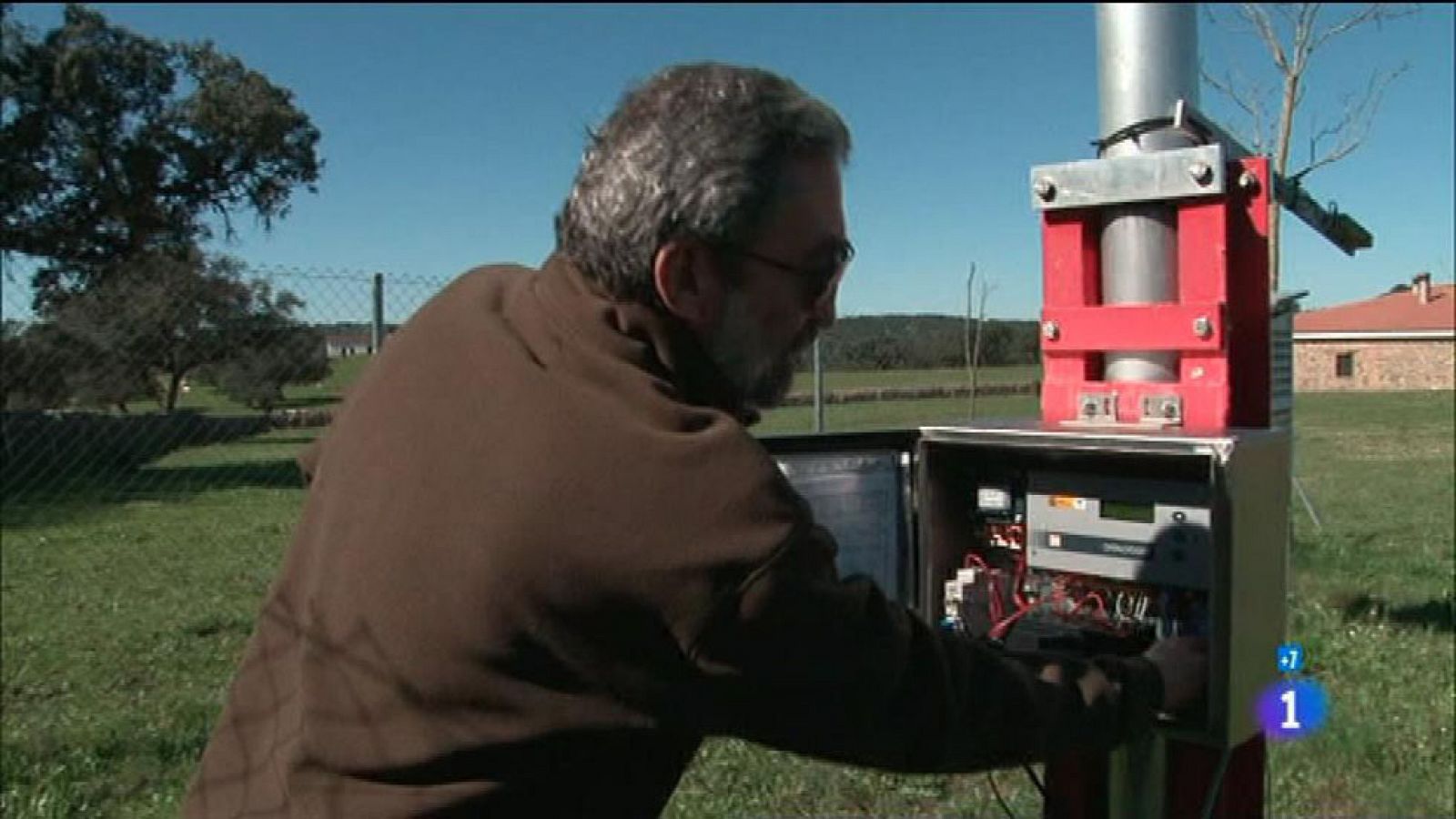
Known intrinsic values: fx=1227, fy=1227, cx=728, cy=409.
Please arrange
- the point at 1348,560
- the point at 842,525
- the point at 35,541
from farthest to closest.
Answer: the point at 35,541 → the point at 1348,560 → the point at 842,525

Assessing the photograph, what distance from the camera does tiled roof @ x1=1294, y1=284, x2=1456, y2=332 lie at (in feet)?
160

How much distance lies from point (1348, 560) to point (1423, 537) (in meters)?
2.06

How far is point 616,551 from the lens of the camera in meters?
1.31

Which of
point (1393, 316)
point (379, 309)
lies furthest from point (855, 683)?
point (1393, 316)

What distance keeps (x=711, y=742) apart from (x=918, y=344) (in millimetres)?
5081

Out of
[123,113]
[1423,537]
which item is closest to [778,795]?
[1423,537]

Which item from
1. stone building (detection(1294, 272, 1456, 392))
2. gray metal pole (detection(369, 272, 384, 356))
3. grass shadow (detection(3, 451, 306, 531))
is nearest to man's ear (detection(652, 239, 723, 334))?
gray metal pole (detection(369, 272, 384, 356))

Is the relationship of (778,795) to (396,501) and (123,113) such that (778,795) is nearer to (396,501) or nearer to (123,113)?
(396,501)

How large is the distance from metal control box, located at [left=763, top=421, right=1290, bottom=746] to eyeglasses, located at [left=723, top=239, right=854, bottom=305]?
80cm

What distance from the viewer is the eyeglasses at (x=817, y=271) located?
1.52m

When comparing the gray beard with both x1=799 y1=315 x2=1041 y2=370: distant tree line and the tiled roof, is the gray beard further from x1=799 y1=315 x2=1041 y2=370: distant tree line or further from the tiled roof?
the tiled roof

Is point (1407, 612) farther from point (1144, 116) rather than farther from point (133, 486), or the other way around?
point (133, 486)

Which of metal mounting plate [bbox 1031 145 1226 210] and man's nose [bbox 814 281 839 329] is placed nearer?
man's nose [bbox 814 281 839 329]

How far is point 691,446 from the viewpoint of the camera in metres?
1.33
